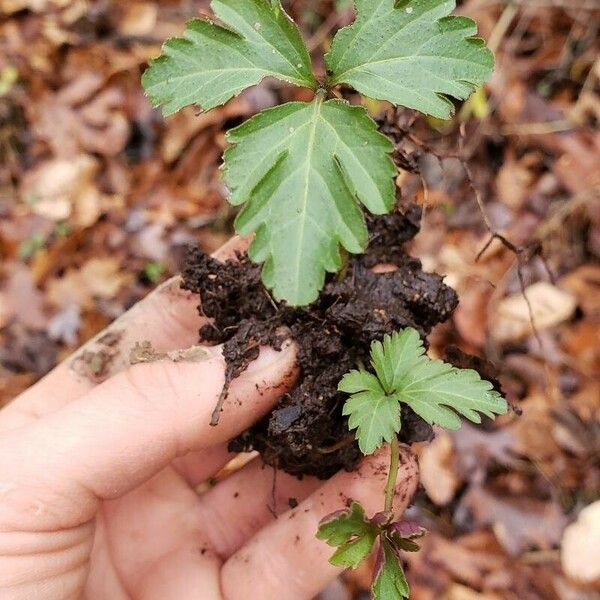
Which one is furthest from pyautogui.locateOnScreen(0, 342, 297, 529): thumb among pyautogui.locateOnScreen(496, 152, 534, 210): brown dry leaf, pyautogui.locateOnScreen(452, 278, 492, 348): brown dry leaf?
pyautogui.locateOnScreen(496, 152, 534, 210): brown dry leaf

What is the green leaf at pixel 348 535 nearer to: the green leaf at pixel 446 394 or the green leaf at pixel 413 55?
the green leaf at pixel 446 394

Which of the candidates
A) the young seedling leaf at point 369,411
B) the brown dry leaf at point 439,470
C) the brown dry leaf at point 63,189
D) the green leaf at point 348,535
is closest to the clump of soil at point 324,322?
the young seedling leaf at point 369,411

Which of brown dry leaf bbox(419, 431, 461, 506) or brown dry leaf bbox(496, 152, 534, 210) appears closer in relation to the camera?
brown dry leaf bbox(419, 431, 461, 506)

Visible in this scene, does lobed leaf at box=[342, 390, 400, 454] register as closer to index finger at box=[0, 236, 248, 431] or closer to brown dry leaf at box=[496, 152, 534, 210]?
index finger at box=[0, 236, 248, 431]

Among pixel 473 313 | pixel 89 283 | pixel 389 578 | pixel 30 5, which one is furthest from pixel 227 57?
pixel 30 5

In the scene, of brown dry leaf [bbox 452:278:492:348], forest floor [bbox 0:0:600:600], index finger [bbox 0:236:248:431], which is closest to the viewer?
index finger [bbox 0:236:248:431]

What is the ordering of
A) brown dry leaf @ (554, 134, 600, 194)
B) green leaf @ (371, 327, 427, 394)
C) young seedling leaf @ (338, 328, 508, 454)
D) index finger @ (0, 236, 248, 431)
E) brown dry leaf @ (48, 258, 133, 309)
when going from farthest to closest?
brown dry leaf @ (48, 258, 133, 309), brown dry leaf @ (554, 134, 600, 194), index finger @ (0, 236, 248, 431), green leaf @ (371, 327, 427, 394), young seedling leaf @ (338, 328, 508, 454)
